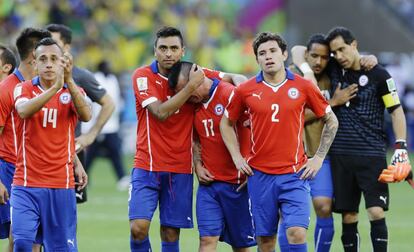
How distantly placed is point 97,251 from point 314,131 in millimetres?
3221

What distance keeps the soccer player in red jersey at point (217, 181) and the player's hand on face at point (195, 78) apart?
1.00 ft

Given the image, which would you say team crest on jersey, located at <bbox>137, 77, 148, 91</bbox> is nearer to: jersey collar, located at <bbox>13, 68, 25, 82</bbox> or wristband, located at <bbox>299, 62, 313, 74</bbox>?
jersey collar, located at <bbox>13, 68, 25, 82</bbox>

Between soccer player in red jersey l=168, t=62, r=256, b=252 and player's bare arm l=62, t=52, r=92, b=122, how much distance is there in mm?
1214

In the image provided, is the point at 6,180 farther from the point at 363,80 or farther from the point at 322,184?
the point at 363,80

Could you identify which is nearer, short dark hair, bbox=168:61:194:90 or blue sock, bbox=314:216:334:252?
short dark hair, bbox=168:61:194:90

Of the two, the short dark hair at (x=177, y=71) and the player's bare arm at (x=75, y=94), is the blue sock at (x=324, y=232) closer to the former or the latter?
the short dark hair at (x=177, y=71)

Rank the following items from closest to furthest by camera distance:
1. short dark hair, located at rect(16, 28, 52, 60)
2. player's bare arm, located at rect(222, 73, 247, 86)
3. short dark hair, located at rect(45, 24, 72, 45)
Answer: short dark hair, located at rect(16, 28, 52, 60) → player's bare arm, located at rect(222, 73, 247, 86) → short dark hair, located at rect(45, 24, 72, 45)

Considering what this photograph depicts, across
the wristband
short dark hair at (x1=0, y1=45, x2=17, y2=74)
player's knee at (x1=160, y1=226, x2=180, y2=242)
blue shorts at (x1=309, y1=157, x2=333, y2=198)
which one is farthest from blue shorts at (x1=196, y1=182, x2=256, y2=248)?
short dark hair at (x1=0, y1=45, x2=17, y2=74)

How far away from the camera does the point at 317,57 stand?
11531 millimetres

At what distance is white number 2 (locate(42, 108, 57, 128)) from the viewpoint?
947cm

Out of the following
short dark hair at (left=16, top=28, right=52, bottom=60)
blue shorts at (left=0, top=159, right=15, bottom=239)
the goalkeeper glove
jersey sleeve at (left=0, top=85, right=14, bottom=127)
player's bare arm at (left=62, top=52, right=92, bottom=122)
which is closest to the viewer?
player's bare arm at (left=62, top=52, right=92, bottom=122)

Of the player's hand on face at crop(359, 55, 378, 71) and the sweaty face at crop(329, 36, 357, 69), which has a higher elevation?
the sweaty face at crop(329, 36, 357, 69)

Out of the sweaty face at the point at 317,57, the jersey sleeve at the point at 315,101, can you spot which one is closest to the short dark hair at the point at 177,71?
the jersey sleeve at the point at 315,101

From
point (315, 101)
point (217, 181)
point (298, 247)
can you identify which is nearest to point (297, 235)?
point (298, 247)
